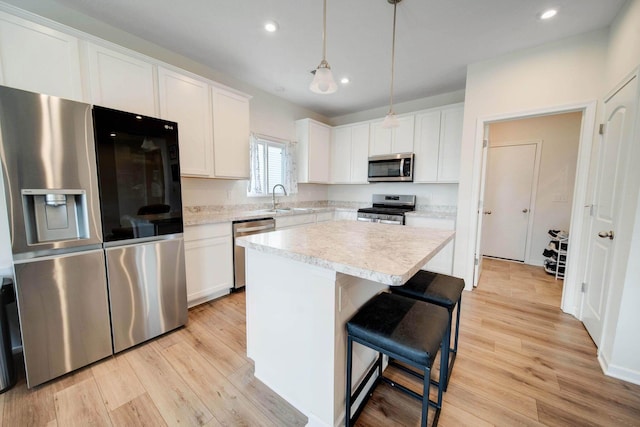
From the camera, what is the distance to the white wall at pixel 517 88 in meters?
2.25

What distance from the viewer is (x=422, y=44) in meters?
2.41

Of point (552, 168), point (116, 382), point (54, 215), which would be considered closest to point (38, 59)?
point (54, 215)

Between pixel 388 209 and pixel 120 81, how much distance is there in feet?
11.8

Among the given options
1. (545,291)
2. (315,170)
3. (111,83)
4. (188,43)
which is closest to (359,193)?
(315,170)

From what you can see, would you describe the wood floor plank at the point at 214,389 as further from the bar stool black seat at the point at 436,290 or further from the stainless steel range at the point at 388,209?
the stainless steel range at the point at 388,209

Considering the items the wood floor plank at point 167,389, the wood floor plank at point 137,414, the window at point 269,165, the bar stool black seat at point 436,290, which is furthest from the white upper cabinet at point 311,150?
the wood floor plank at point 137,414

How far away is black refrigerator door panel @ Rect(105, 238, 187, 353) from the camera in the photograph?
5.91 ft

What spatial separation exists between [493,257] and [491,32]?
3685 millimetres

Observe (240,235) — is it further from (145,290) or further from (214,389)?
(214,389)

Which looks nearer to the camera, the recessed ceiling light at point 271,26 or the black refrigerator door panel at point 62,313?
the black refrigerator door panel at point 62,313

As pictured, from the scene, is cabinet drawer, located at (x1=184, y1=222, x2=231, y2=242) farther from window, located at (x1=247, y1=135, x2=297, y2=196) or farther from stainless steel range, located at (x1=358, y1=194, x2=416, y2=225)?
stainless steel range, located at (x1=358, y1=194, x2=416, y2=225)

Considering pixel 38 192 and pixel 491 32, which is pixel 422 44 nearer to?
pixel 491 32

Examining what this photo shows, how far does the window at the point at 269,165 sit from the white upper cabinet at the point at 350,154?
0.89 metres

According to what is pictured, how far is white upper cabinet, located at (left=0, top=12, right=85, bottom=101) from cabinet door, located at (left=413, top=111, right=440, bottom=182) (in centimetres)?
383
